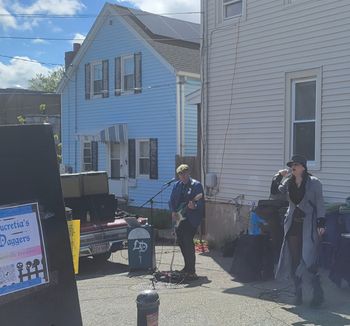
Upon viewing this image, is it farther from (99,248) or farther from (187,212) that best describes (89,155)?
(187,212)

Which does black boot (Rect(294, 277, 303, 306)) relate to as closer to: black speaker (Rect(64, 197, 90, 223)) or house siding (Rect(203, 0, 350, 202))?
house siding (Rect(203, 0, 350, 202))

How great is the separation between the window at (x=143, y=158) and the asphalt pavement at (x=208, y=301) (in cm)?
872

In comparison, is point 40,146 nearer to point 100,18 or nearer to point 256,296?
point 256,296

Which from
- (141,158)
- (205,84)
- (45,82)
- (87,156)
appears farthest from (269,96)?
(45,82)

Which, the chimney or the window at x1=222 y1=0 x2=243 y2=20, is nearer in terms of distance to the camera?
the window at x1=222 y1=0 x2=243 y2=20

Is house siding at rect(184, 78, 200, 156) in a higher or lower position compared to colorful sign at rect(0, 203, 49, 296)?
higher

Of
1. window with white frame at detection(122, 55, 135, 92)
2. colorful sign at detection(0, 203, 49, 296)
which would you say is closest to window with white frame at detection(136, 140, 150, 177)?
window with white frame at detection(122, 55, 135, 92)

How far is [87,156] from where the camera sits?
67.5 feet

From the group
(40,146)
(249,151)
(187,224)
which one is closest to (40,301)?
(40,146)

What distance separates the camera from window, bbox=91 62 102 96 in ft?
64.5

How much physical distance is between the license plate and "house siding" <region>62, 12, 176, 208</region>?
723 cm

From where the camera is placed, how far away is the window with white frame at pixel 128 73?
1822 cm

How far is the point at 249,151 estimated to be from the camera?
10.7 metres

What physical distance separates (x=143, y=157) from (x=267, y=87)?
323 inches
